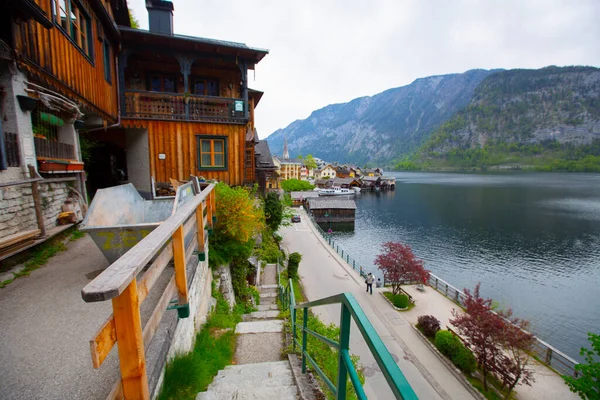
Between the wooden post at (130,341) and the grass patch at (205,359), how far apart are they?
117cm

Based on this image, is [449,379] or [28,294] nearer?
[28,294]

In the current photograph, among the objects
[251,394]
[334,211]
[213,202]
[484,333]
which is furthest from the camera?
[334,211]

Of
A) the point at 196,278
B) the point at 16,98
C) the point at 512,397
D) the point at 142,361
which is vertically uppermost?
the point at 16,98

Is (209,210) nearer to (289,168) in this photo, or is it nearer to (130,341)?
(130,341)

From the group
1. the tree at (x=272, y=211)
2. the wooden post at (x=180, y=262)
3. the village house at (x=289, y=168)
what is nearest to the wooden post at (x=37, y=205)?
the wooden post at (x=180, y=262)

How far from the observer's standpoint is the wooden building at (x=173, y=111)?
38.3 feet

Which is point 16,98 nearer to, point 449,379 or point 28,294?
point 28,294

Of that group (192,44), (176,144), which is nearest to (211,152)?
(176,144)

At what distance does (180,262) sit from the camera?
9.58 feet

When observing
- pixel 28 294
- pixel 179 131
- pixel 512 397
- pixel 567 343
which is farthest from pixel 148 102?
pixel 567 343

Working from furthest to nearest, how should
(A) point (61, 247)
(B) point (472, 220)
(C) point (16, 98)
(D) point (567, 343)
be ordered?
(B) point (472, 220) < (D) point (567, 343) < (A) point (61, 247) < (C) point (16, 98)

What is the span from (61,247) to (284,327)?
4.87 meters

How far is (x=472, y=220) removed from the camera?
164ft

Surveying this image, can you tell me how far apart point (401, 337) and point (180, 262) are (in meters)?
14.2
